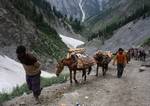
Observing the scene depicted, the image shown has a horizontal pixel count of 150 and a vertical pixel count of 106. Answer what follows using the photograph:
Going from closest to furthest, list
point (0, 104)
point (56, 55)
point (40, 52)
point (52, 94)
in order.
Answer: point (0, 104) < point (52, 94) < point (40, 52) < point (56, 55)

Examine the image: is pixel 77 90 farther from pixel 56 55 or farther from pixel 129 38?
pixel 129 38

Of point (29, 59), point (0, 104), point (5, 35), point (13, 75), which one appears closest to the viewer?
point (29, 59)

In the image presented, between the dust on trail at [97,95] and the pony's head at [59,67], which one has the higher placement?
the pony's head at [59,67]

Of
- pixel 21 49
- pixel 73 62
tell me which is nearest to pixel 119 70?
pixel 73 62

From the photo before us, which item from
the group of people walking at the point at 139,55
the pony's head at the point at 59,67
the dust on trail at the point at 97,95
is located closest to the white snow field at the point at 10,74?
the pony's head at the point at 59,67

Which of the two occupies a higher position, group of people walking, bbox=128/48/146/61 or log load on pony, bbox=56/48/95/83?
group of people walking, bbox=128/48/146/61

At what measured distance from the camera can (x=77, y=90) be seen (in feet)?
64.8

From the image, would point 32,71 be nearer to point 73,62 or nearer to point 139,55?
point 73,62

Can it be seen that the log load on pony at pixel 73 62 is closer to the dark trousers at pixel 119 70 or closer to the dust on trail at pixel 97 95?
the dust on trail at pixel 97 95

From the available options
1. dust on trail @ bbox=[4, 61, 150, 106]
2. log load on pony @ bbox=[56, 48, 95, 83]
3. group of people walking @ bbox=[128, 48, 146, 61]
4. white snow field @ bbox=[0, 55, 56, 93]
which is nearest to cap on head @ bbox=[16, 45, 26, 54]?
dust on trail @ bbox=[4, 61, 150, 106]

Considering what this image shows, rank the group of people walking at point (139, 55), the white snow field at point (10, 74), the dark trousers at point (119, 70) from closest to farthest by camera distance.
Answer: the dark trousers at point (119, 70)
the white snow field at point (10, 74)
the group of people walking at point (139, 55)

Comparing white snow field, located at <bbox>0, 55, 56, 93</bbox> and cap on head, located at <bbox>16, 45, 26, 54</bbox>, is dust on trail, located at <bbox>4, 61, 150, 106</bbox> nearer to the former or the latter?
cap on head, located at <bbox>16, 45, 26, 54</bbox>

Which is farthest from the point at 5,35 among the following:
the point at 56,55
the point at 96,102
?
the point at 96,102

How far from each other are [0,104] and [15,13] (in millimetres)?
62743
